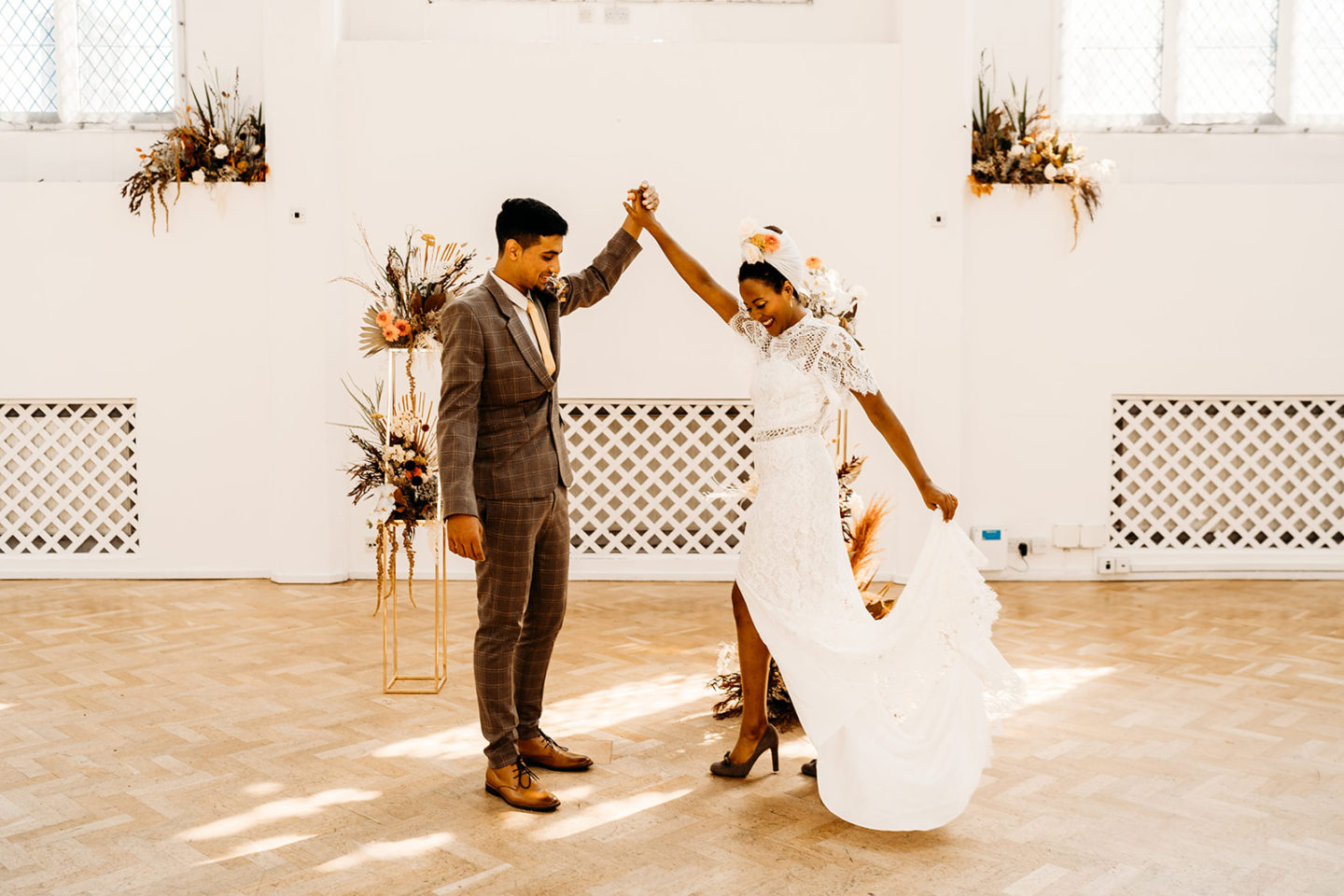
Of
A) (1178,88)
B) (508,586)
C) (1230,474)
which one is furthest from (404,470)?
(1178,88)

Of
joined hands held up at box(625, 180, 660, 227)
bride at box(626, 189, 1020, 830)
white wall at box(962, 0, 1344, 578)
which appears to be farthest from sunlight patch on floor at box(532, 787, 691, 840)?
white wall at box(962, 0, 1344, 578)

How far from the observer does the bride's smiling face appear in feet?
10.2

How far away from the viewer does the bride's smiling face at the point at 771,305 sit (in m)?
3.11

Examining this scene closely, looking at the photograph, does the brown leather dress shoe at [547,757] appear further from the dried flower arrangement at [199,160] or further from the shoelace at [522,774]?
the dried flower arrangement at [199,160]

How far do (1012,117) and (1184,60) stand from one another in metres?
1.25

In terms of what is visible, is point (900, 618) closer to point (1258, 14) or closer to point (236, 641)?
point (236, 641)

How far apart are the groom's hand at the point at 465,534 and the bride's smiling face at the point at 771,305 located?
1006 mm

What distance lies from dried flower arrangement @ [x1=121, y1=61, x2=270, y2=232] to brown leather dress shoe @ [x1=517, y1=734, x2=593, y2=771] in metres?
4.11

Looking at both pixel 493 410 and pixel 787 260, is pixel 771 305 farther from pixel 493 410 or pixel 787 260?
pixel 493 410

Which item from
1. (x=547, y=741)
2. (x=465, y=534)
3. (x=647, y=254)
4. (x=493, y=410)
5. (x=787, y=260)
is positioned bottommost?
(x=547, y=741)

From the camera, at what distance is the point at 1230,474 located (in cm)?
656

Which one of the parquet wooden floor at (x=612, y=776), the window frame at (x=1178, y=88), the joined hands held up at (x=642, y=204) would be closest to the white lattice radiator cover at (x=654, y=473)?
the parquet wooden floor at (x=612, y=776)

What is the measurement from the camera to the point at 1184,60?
6.66m

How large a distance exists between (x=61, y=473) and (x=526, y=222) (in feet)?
Result: 15.2
